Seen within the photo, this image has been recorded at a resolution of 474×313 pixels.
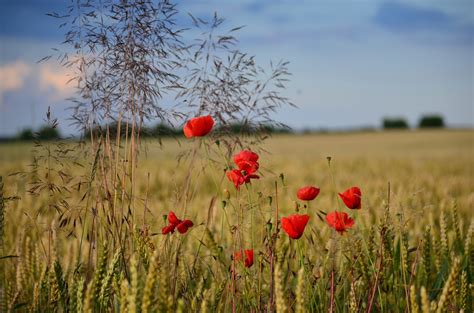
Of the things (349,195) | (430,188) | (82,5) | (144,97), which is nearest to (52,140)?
(144,97)

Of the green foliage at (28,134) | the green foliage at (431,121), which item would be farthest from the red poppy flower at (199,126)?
the green foliage at (431,121)

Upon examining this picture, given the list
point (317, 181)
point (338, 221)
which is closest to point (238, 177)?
point (338, 221)

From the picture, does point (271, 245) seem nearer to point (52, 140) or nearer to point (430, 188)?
point (52, 140)

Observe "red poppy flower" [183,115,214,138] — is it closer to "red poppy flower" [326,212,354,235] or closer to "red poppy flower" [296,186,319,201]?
"red poppy flower" [296,186,319,201]

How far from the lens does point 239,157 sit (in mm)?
1937

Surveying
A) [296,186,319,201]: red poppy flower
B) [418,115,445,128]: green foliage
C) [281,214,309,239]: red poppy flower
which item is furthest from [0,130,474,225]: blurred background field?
[418,115,445,128]: green foliage

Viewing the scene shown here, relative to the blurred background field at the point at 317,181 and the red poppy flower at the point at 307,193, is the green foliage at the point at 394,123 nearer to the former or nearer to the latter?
the blurred background field at the point at 317,181

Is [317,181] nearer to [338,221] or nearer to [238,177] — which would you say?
[338,221]

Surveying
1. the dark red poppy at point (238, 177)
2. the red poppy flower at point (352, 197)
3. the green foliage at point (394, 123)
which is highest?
the green foliage at point (394, 123)

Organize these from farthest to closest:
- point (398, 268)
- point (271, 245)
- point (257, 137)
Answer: point (398, 268) → point (257, 137) → point (271, 245)

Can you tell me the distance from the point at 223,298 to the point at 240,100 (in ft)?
2.66

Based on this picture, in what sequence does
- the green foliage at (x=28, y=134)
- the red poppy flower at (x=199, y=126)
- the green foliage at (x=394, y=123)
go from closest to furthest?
the red poppy flower at (x=199, y=126) → the green foliage at (x=28, y=134) → the green foliage at (x=394, y=123)

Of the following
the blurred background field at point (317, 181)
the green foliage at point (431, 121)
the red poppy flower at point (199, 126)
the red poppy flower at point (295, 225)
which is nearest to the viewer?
the red poppy flower at point (295, 225)

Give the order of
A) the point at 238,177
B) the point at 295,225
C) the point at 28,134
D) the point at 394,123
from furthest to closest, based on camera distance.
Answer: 1. the point at 394,123
2. the point at 28,134
3. the point at 238,177
4. the point at 295,225
